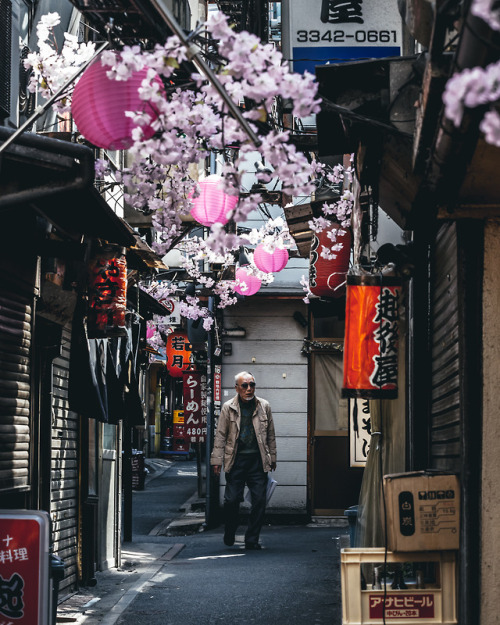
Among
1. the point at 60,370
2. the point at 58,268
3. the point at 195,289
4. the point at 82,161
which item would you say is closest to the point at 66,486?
the point at 60,370

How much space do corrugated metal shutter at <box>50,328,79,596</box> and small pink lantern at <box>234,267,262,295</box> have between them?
19.8ft

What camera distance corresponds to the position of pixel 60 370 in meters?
11.4

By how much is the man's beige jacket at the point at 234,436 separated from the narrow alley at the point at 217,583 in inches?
56.2

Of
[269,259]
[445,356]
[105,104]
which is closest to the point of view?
[105,104]

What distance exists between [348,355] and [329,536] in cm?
893

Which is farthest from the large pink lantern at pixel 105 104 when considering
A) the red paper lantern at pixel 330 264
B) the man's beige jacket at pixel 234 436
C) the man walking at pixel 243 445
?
the man's beige jacket at pixel 234 436

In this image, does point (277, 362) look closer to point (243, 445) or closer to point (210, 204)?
point (243, 445)

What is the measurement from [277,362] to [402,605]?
13.4 meters

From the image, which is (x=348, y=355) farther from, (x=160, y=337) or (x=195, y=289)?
(x=160, y=337)

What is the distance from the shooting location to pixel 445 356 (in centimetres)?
779

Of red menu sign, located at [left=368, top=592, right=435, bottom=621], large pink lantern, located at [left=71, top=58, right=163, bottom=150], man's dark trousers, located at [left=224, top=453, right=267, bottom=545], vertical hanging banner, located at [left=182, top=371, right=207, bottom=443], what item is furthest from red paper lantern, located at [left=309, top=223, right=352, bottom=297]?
vertical hanging banner, located at [left=182, top=371, right=207, bottom=443]

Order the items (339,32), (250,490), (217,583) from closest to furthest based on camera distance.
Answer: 1. (339,32)
2. (217,583)
3. (250,490)

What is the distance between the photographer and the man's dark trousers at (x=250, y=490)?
14711 millimetres

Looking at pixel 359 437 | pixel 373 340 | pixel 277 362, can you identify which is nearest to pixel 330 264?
pixel 359 437
